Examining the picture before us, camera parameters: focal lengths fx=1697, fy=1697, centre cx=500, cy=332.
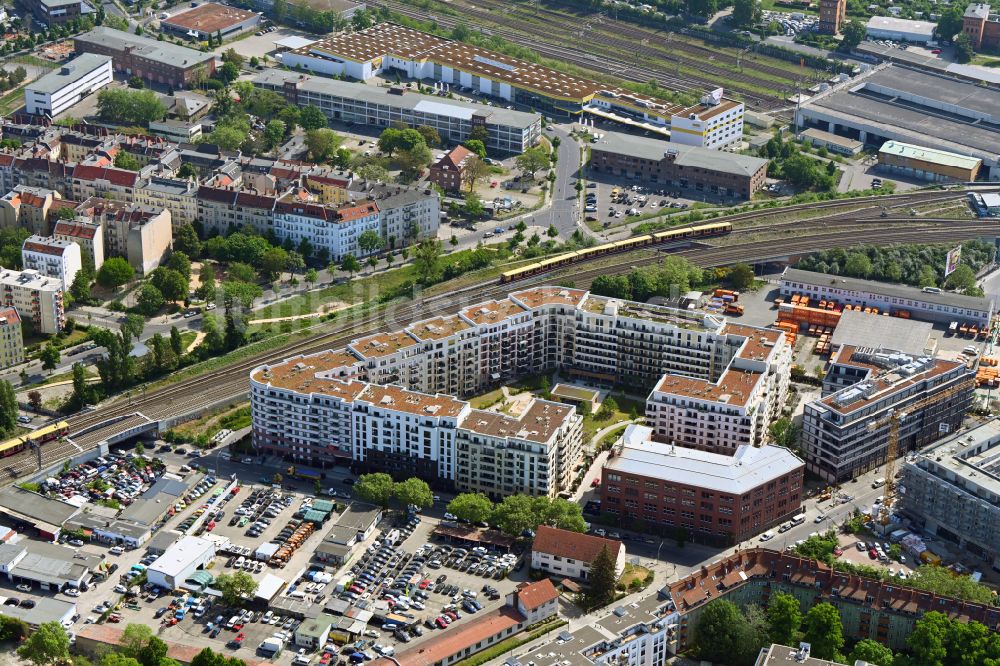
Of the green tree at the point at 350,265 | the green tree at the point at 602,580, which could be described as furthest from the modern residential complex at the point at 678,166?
the green tree at the point at 602,580

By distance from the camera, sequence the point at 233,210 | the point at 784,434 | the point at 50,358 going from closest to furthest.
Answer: the point at 784,434 < the point at 50,358 < the point at 233,210

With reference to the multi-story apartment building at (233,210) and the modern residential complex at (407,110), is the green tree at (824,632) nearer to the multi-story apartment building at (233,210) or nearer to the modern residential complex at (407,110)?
the multi-story apartment building at (233,210)

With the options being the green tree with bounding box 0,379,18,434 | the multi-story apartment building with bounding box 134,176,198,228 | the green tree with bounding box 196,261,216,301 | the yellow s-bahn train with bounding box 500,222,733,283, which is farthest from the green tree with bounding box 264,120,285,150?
the green tree with bounding box 0,379,18,434

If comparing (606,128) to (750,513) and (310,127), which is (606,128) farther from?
(750,513)

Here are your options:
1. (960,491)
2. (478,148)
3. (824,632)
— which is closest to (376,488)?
(824,632)

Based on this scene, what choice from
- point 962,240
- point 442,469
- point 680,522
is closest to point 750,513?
point 680,522

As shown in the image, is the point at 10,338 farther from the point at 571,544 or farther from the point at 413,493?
the point at 571,544
